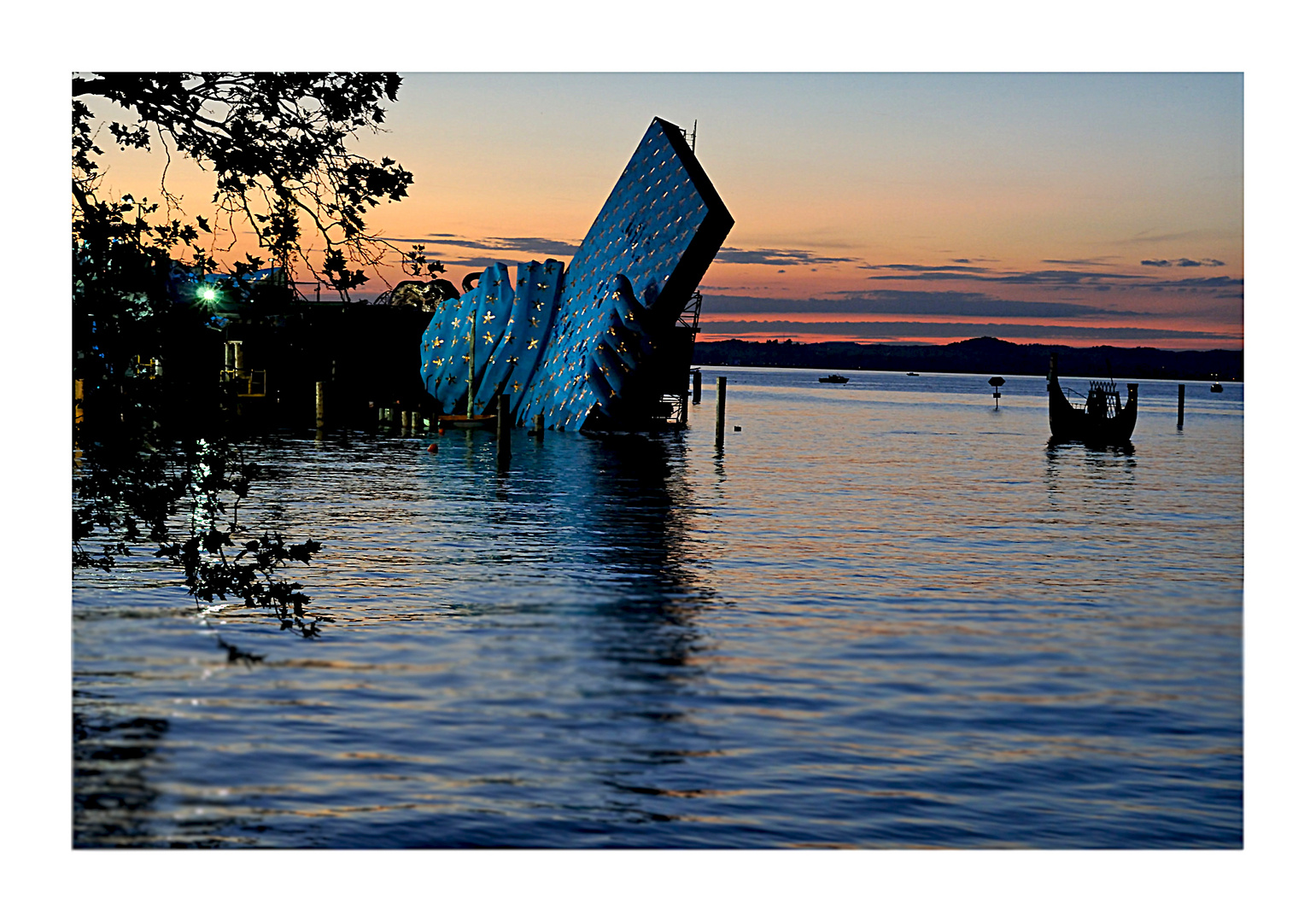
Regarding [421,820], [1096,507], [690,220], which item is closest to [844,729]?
[421,820]

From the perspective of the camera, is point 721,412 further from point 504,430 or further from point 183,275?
point 183,275

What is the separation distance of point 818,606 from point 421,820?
8657 millimetres

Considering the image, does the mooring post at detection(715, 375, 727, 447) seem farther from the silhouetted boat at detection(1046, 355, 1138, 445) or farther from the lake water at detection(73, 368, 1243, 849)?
the lake water at detection(73, 368, 1243, 849)

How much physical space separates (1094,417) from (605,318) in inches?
753

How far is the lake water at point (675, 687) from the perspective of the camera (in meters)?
8.45

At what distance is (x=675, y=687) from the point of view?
11.8 meters

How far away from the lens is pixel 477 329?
56000 millimetres

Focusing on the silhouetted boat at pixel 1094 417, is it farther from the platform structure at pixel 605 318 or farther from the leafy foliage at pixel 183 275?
the leafy foliage at pixel 183 275

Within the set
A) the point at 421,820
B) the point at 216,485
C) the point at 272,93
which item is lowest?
the point at 421,820

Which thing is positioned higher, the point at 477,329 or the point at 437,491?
the point at 477,329

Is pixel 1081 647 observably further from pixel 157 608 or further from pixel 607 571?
pixel 157 608

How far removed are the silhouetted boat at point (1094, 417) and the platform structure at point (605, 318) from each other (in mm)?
14415

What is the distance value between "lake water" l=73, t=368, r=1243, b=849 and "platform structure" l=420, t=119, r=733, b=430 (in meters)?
23.5

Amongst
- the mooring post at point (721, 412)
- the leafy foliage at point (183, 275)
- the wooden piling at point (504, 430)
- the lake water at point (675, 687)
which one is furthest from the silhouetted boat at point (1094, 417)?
the leafy foliage at point (183, 275)
